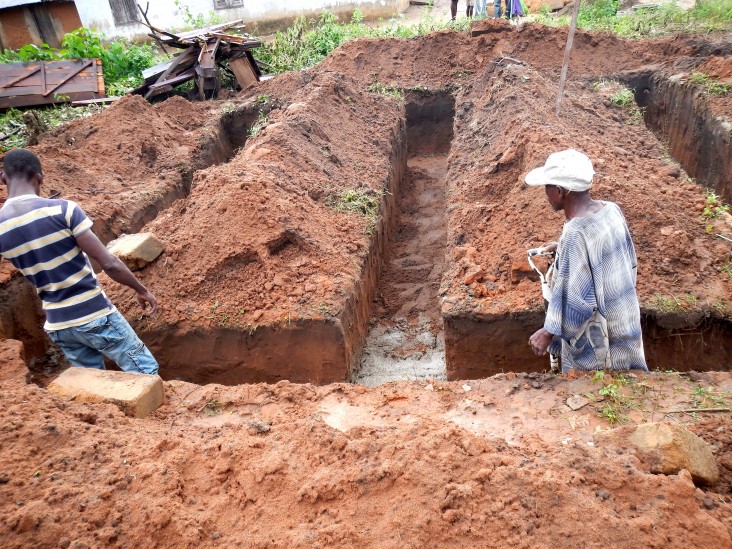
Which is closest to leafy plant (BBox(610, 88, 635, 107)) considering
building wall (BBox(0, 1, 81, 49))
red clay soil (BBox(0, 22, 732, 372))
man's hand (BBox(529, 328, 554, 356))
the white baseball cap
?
red clay soil (BBox(0, 22, 732, 372))

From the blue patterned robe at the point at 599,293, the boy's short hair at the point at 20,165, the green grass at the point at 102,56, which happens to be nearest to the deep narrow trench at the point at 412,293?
the blue patterned robe at the point at 599,293

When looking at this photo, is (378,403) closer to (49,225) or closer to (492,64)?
(49,225)

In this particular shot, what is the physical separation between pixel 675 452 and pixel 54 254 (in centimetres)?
355

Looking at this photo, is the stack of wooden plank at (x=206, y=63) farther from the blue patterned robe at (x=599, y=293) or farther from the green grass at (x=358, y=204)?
the blue patterned robe at (x=599, y=293)

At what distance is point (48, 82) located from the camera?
37.7 feet

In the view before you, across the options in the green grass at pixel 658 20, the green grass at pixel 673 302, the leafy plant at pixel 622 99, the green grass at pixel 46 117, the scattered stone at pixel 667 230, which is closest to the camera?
the green grass at pixel 673 302

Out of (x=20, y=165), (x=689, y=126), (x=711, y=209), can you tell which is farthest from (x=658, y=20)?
(x=20, y=165)

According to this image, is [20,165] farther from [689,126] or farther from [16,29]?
[16,29]

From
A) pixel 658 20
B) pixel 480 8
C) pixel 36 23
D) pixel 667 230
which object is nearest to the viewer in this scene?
pixel 667 230

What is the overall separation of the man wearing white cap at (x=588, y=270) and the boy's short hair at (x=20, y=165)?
301 cm

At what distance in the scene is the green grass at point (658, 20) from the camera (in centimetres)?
1085

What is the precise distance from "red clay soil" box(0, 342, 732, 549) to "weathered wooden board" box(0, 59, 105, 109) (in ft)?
33.6

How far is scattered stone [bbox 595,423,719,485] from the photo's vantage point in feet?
7.50

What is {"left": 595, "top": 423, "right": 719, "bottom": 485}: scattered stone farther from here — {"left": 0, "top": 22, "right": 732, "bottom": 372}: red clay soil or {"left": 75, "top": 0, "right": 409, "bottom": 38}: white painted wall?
{"left": 75, "top": 0, "right": 409, "bottom": 38}: white painted wall
